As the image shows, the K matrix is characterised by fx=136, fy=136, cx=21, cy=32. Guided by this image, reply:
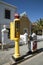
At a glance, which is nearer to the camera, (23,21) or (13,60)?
(13,60)

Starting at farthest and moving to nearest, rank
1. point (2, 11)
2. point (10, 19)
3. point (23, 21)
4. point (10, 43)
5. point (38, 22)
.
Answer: point (38, 22)
point (23, 21)
point (10, 19)
point (2, 11)
point (10, 43)

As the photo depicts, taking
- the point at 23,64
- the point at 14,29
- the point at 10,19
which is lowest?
the point at 23,64

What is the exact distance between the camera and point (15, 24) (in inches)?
357

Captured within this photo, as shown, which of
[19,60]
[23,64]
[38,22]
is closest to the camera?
[23,64]

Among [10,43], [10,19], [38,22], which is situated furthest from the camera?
[38,22]

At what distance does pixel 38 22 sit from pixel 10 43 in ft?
126

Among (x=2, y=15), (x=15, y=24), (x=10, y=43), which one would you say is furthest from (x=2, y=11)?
(x=15, y=24)

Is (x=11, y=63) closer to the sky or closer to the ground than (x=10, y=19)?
closer to the ground

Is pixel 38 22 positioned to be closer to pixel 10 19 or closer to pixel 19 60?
pixel 10 19

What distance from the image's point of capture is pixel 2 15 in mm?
19109

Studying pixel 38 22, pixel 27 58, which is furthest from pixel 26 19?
pixel 38 22

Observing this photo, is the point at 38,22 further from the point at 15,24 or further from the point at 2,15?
the point at 15,24

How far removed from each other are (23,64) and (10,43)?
20.3ft

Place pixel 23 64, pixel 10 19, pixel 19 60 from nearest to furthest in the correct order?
pixel 23 64
pixel 19 60
pixel 10 19
